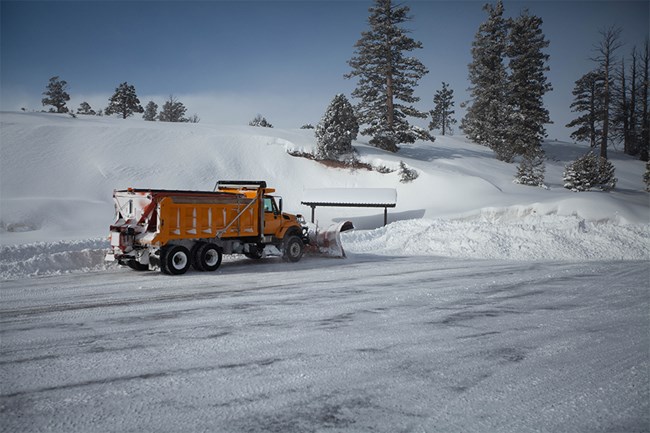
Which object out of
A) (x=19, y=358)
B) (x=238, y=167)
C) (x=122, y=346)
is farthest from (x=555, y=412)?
(x=238, y=167)

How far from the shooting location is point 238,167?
34.2m

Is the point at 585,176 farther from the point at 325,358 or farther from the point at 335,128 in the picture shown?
the point at 325,358

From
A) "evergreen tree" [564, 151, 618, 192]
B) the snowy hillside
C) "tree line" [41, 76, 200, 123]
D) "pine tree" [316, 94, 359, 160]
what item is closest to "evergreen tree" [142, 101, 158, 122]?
"tree line" [41, 76, 200, 123]

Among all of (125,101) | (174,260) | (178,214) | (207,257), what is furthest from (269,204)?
(125,101)

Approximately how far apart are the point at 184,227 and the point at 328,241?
5593 mm

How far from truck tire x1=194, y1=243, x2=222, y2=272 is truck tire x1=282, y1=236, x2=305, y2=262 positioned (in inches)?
→ 101

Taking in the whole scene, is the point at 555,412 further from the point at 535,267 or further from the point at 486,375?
the point at 535,267

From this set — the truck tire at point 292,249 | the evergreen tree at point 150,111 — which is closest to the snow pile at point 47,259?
the truck tire at point 292,249

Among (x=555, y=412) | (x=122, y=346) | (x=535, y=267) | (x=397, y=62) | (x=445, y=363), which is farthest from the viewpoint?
(x=397, y=62)

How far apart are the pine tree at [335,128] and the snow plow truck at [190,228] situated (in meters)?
20.4

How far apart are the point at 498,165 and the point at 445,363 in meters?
39.3

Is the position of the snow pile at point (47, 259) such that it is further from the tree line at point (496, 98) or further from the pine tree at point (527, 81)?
the pine tree at point (527, 81)

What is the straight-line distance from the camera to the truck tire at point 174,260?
11.7 m

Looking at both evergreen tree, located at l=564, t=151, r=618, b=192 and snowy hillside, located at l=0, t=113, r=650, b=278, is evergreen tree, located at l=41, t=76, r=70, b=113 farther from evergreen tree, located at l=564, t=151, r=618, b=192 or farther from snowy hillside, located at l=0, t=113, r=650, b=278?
evergreen tree, located at l=564, t=151, r=618, b=192
